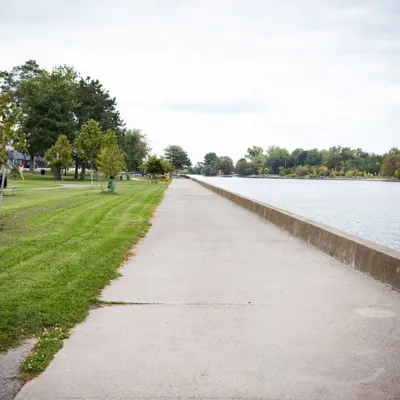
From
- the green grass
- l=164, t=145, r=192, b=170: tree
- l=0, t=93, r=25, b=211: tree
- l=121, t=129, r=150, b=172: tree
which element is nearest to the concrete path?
l=0, t=93, r=25, b=211: tree

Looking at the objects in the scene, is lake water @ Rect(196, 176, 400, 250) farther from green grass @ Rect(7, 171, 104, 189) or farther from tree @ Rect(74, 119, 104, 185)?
green grass @ Rect(7, 171, 104, 189)

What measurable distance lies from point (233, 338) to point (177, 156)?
555ft

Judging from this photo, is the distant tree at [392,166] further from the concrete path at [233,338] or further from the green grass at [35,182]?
the concrete path at [233,338]

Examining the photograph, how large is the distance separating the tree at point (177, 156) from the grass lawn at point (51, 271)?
157576mm

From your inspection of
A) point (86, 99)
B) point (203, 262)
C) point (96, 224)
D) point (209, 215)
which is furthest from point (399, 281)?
point (86, 99)

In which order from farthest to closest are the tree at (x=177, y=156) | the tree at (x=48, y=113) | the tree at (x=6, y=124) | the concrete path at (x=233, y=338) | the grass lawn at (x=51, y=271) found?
the tree at (x=177, y=156) < the tree at (x=48, y=113) < the tree at (x=6, y=124) < the grass lawn at (x=51, y=271) < the concrete path at (x=233, y=338)

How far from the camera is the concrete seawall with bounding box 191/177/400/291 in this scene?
7.14 metres

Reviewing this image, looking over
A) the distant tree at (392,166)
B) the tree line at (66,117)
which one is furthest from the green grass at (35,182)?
the distant tree at (392,166)

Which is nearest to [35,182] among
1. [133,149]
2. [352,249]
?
[133,149]

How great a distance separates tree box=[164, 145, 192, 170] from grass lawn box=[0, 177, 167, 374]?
158 m

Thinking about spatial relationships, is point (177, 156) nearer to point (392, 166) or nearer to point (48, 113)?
point (392, 166)

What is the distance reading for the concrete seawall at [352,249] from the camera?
7.14 meters

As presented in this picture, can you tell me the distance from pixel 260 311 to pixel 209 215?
13.0 m

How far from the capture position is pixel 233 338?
4.66 metres
